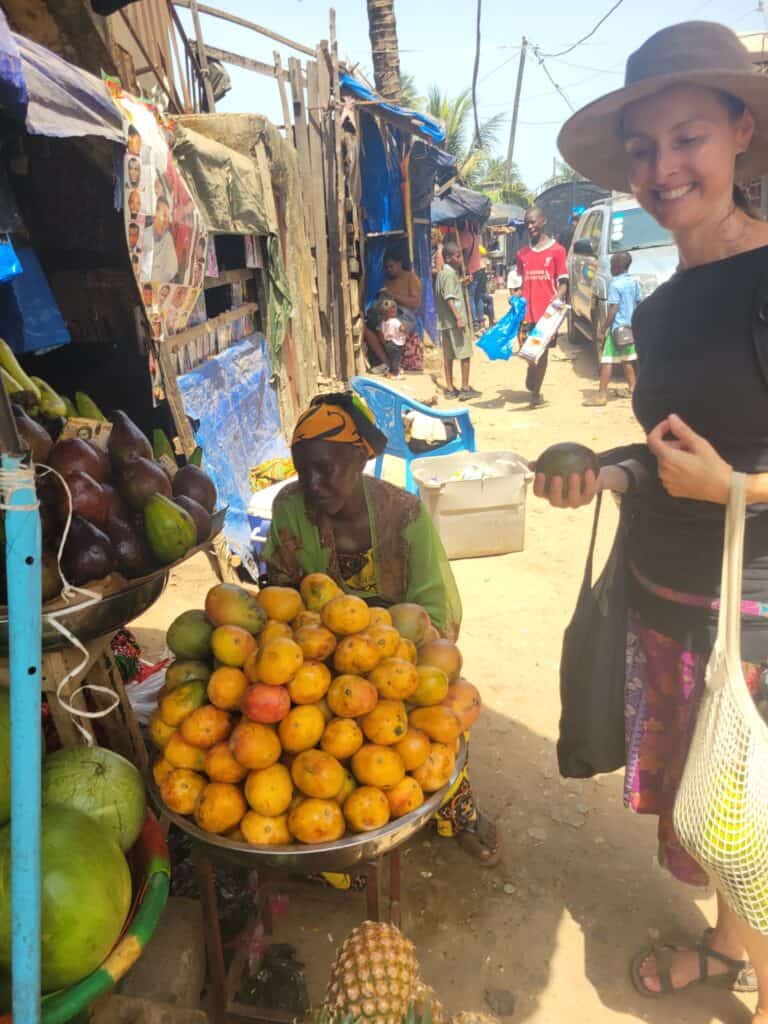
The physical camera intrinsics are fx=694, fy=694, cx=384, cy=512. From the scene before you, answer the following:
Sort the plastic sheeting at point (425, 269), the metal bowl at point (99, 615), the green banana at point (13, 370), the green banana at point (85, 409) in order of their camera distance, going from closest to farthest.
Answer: the metal bowl at point (99, 615) → the green banana at point (13, 370) → the green banana at point (85, 409) → the plastic sheeting at point (425, 269)

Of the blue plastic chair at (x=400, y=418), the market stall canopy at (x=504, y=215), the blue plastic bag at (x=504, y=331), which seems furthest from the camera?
the market stall canopy at (x=504, y=215)

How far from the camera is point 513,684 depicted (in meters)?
3.96

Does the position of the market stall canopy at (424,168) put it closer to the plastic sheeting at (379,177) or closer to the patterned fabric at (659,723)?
the plastic sheeting at (379,177)

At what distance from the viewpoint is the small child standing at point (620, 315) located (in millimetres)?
8844

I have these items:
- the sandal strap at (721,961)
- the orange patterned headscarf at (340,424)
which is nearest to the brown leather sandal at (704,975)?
the sandal strap at (721,961)

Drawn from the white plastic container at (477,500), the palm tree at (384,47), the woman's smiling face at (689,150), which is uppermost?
the palm tree at (384,47)

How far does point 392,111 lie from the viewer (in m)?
10.2

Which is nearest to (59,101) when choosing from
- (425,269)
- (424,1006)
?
(424,1006)

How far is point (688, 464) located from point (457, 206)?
15623 millimetres

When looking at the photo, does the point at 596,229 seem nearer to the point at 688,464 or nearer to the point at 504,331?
the point at 504,331

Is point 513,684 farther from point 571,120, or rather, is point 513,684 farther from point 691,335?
point 571,120

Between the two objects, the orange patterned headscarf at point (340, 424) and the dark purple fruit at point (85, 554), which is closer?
the dark purple fruit at point (85, 554)

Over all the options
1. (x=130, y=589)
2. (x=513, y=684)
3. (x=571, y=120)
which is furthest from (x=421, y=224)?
(x=130, y=589)

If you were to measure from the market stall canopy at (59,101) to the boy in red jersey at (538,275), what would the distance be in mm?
8187
